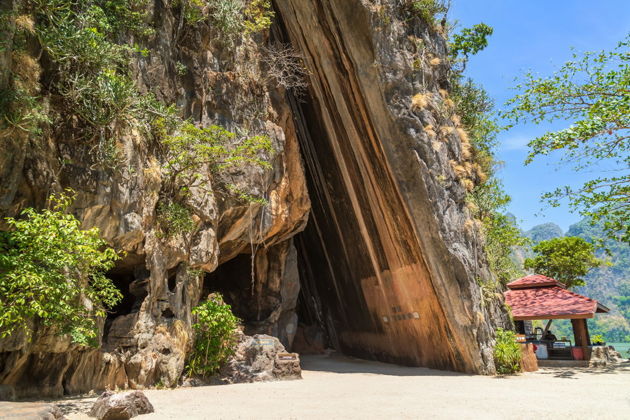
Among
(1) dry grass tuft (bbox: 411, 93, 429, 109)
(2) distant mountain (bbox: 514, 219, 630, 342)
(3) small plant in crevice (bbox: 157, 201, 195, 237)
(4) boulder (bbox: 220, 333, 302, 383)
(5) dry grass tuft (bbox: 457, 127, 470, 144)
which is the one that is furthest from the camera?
(2) distant mountain (bbox: 514, 219, 630, 342)

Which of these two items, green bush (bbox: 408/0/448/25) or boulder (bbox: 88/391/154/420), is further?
green bush (bbox: 408/0/448/25)

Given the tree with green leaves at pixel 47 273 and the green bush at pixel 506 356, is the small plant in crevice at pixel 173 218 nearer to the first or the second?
the tree with green leaves at pixel 47 273

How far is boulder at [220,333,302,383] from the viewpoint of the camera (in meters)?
10.6

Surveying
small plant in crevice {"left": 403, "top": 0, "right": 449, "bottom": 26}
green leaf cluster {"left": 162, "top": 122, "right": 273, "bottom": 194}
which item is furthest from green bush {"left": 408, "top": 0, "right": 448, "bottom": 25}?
green leaf cluster {"left": 162, "top": 122, "right": 273, "bottom": 194}

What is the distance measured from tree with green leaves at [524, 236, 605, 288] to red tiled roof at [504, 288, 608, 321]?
7101 millimetres

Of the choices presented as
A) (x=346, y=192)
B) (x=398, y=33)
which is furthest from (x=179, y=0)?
(x=346, y=192)

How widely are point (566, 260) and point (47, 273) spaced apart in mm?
23770

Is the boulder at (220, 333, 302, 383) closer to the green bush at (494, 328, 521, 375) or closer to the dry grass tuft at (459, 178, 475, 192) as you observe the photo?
the green bush at (494, 328, 521, 375)

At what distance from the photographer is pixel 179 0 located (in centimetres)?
1171

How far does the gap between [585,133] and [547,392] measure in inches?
228

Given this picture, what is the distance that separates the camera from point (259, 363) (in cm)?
1092

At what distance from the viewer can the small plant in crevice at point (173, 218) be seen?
9945 millimetres

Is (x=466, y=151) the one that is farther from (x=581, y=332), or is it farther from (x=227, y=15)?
(x=227, y=15)

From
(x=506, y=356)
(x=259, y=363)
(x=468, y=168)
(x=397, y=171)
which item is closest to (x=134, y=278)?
(x=259, y=363)
